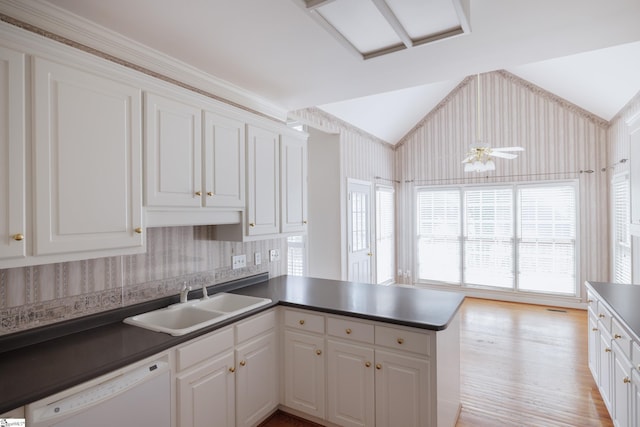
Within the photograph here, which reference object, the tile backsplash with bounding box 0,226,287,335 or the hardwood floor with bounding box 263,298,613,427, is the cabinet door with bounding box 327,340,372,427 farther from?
the tile backsplash with bounding box 0,226,287,335

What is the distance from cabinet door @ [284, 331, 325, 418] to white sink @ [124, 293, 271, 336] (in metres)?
0.38

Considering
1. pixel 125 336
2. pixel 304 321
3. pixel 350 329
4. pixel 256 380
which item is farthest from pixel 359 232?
pixel 125 336

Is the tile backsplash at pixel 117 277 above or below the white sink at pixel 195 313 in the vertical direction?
above

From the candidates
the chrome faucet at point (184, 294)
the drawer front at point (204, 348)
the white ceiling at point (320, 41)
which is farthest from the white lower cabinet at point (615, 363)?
the chrome faucet at point (184, 294)

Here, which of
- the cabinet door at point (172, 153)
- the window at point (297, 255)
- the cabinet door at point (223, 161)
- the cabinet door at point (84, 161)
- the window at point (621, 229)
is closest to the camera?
the cabinet door at point (84, 161)

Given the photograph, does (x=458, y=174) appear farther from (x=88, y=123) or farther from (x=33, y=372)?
(x=33, y=372)

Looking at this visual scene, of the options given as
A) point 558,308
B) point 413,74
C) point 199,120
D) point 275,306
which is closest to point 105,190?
point 199,120

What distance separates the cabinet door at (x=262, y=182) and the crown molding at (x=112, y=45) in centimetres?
43

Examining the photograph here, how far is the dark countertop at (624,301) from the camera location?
198 centimetres

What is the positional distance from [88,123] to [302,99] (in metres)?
1.88

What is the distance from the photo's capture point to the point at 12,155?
1.43 m

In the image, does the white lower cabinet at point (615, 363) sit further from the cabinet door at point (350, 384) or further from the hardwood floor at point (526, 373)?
the cabinet door at point (350, 384)

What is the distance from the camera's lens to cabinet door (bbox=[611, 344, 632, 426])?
2003 mm

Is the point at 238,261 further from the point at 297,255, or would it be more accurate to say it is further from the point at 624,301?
the point at 624,301
